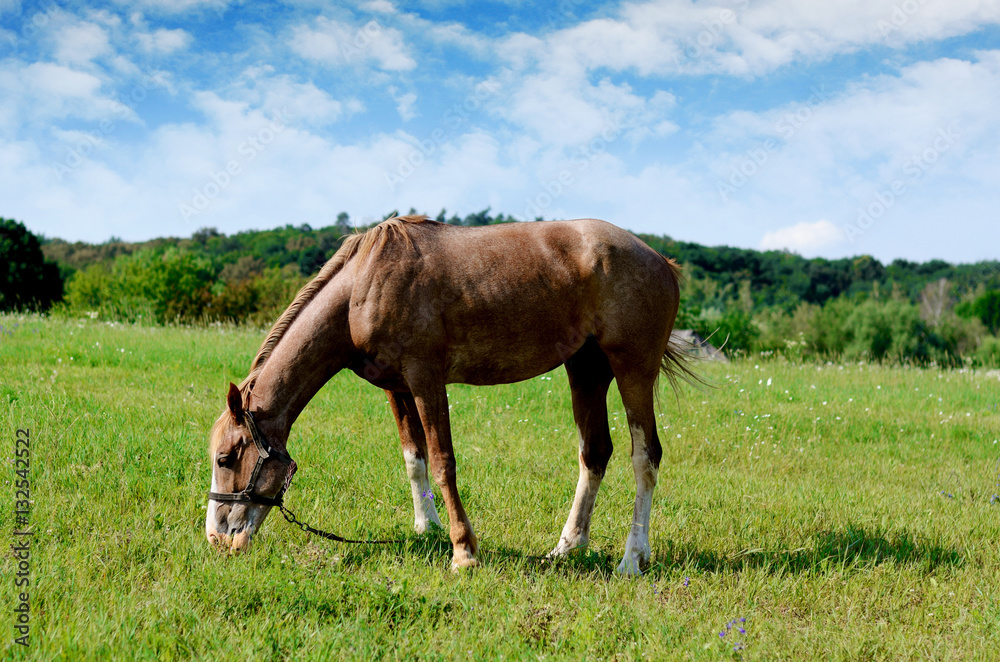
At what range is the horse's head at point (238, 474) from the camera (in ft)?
12.1

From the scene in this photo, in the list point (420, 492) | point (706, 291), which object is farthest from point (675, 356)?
point (706, 291)

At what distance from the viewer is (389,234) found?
12.8 feet

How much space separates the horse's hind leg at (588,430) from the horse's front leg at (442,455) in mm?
831

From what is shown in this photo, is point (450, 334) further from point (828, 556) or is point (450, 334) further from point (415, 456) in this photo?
point (828, 556)

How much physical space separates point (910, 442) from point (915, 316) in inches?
1720

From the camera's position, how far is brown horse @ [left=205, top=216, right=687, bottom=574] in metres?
3.72

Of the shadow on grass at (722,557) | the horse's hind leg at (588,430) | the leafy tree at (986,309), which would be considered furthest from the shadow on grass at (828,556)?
the leafy tree at (986,309)

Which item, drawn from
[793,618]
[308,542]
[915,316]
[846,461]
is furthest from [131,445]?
[915,316]

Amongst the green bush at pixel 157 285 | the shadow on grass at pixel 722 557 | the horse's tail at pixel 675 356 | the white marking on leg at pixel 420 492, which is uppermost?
the green bush at pixel 157 285

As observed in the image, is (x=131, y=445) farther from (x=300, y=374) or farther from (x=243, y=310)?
(x=243, y=310)

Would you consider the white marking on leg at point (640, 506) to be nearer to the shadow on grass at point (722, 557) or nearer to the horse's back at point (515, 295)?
the shadow on grass at point (722, 557)

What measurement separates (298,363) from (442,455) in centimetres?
106

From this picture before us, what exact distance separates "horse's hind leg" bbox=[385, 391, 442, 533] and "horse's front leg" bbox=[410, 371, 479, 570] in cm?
68

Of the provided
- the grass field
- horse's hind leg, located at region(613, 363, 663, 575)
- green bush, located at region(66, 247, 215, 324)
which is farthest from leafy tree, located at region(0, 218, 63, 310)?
horse's hind leg, located at region(613, 363, 663, 575)
